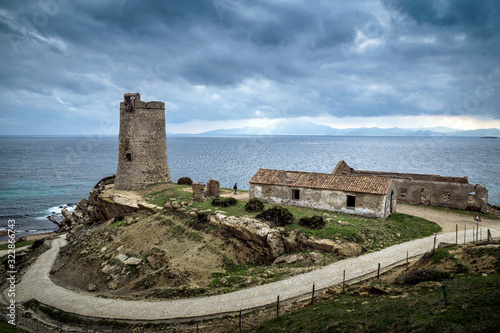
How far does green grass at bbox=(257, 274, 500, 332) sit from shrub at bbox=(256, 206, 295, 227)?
1122 centimetres

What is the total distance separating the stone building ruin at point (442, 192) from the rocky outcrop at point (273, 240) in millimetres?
17326

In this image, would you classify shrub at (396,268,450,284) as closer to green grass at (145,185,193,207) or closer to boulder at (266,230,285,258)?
boulder at (266,230,285,258)

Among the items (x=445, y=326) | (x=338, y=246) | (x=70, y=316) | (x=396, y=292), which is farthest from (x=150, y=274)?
(x=445, y=326)

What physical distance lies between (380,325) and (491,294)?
4.28 meters

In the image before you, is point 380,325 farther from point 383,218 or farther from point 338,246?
point 383,218

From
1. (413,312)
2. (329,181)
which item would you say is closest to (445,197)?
(329,181)

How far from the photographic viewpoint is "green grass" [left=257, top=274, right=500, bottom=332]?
10.2m

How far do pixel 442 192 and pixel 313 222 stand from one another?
66.2ft

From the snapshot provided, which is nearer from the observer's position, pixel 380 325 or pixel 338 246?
pixel 380 325

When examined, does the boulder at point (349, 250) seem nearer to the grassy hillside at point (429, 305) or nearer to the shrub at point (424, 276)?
the grassy hillside at point (429, 305)

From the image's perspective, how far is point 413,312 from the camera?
1183 cm

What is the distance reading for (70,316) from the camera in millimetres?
20062

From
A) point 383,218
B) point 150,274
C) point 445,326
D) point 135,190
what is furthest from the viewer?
→ point 135,190

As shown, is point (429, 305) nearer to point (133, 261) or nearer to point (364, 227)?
point (364, 227)
